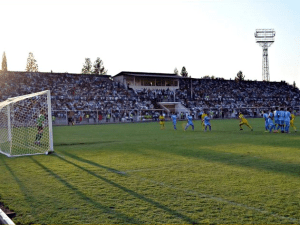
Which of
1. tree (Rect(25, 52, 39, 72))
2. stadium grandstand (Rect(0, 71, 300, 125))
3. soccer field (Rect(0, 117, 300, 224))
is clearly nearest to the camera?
soccer field (Rect(0, 117, 300, 224))

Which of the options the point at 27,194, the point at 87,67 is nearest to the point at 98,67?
the point at 87,67

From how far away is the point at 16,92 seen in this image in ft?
146

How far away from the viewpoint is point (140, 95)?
5478cm

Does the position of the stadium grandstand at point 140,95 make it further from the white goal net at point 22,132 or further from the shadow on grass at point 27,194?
the shadow on grass at point 27,194

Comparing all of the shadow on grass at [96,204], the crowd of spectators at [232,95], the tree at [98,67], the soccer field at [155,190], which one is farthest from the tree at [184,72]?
the shadow on grass at [96,204]

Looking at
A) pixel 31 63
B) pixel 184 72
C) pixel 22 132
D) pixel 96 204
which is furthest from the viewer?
pixel 184 72

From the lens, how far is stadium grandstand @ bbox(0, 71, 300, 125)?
1801 inches

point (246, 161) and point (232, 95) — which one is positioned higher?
point (232, 95)

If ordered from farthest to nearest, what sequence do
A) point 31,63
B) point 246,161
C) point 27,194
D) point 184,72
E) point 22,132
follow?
point 184,72 < point 31,63 < point 22,132 < point 246,161 < point 27,194

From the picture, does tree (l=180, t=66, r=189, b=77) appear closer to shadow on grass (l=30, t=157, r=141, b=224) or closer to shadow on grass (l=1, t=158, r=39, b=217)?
shadow on grass (l=1, t=158, r=39, b=217)

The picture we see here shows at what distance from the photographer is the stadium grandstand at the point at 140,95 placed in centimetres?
4575

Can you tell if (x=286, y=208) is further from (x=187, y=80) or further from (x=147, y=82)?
(x=187, y=80)

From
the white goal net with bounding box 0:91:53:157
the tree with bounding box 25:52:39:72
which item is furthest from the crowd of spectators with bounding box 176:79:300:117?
the tree with bounding box 25:52:39:72

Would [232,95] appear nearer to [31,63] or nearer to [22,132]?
[22,132]
